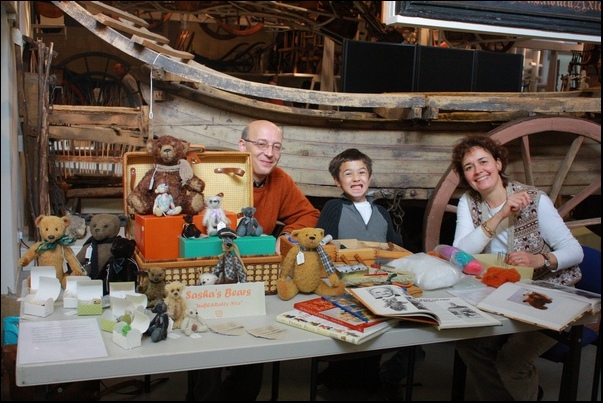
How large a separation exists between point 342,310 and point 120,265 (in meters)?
0.72

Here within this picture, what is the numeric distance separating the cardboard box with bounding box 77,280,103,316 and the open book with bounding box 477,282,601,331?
1.19 m

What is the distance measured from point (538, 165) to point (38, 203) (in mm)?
3088

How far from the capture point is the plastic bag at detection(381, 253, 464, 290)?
2324mm

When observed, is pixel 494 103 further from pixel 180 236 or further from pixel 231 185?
pixel 180 236

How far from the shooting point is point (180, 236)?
7.10 feet

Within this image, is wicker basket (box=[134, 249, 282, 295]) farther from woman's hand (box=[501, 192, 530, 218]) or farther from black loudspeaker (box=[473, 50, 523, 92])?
black loudspeaker (box=[473, 50, 523, 92])

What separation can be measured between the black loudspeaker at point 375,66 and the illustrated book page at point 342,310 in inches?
100

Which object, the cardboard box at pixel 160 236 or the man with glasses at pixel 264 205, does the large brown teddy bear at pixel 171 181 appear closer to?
the cardboard box at pixel 160 236

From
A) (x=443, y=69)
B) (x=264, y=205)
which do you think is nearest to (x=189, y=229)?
(x=264, y=205)

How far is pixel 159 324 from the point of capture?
1754 mm

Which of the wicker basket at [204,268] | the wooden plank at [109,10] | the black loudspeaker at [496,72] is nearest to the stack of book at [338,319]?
the wicker basket at [204,268]

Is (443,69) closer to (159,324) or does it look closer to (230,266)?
(230,266)

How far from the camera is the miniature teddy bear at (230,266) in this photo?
2.06m

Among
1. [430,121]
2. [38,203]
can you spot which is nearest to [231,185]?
[38,203]
